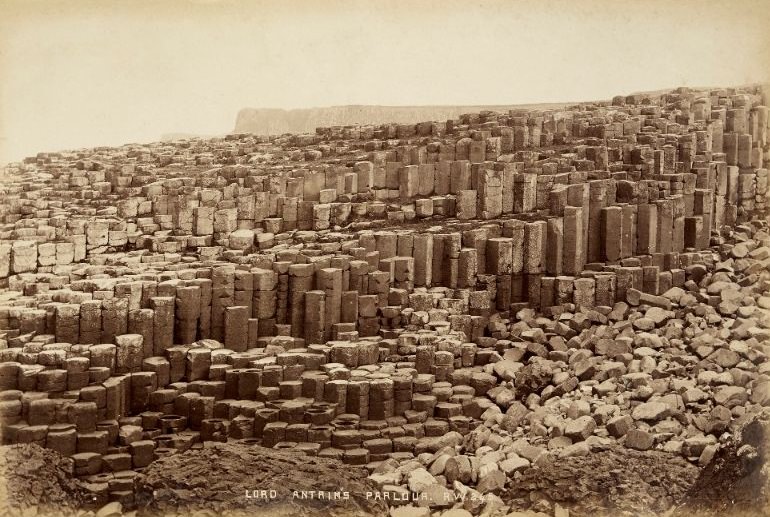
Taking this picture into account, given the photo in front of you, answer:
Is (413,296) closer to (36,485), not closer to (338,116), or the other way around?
(338,116)

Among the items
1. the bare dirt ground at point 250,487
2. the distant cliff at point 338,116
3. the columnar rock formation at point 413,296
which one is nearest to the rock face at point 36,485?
the columnar rock formation at point 413,296

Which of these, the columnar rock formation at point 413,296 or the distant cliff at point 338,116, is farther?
the distant cliff at point 338,116

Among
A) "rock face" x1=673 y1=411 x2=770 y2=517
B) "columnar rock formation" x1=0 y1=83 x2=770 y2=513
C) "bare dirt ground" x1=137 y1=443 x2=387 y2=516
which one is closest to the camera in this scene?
"bare dirt ground" x1=137 y1=443 x2=387 y2=516

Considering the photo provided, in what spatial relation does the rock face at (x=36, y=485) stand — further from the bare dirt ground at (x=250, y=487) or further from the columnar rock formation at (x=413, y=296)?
the bare dirt ground at (x=250, y=487)

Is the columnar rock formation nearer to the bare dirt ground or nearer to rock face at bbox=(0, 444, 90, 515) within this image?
rock face at bbox=(0, 444, 90, 515)

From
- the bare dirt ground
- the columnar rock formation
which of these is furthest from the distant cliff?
the bare dirt ground
